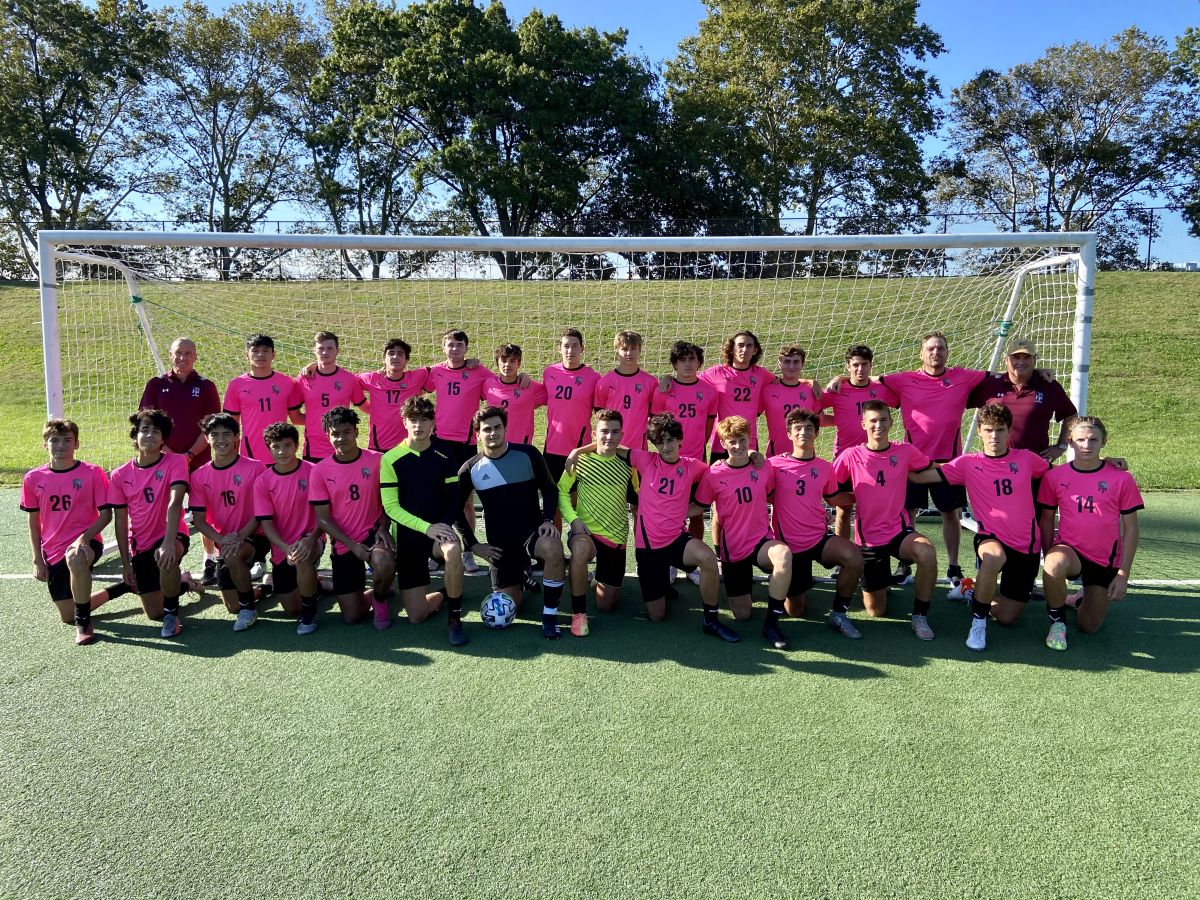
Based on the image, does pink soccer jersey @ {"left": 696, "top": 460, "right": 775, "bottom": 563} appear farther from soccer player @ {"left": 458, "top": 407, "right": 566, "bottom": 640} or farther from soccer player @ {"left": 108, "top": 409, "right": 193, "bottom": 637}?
soccer player @ {"left": 108, "top": 409, "right": 193, "bottom": 637}

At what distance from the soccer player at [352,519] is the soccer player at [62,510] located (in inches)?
53.6

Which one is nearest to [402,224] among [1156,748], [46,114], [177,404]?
[46,114]

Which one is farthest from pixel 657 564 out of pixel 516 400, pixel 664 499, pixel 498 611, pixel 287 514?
pixel 287 514

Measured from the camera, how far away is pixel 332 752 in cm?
296

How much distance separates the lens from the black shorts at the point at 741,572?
4297 millimetres

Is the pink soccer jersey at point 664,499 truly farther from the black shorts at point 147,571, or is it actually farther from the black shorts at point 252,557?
the black shorts at point 147,571

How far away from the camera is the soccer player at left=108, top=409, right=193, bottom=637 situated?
4395mm

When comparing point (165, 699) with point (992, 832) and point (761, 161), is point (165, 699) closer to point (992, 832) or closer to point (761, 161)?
point (992, 832)

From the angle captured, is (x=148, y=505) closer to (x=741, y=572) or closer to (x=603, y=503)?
(x=603, y=503)

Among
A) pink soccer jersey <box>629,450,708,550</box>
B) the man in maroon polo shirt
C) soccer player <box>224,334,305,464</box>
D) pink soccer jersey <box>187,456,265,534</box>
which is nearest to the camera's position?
pink soccer jersey <box>629,450,708,550</box>

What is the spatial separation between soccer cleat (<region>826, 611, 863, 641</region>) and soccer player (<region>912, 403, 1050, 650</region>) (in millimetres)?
692

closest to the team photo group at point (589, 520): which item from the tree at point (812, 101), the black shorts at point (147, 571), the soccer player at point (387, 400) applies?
the black shorts at point (147, 571)

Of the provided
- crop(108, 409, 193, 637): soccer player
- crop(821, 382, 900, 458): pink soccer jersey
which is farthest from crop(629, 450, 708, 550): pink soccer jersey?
crop(108, 409, 193, 637): soccer player

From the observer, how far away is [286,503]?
4496mm
